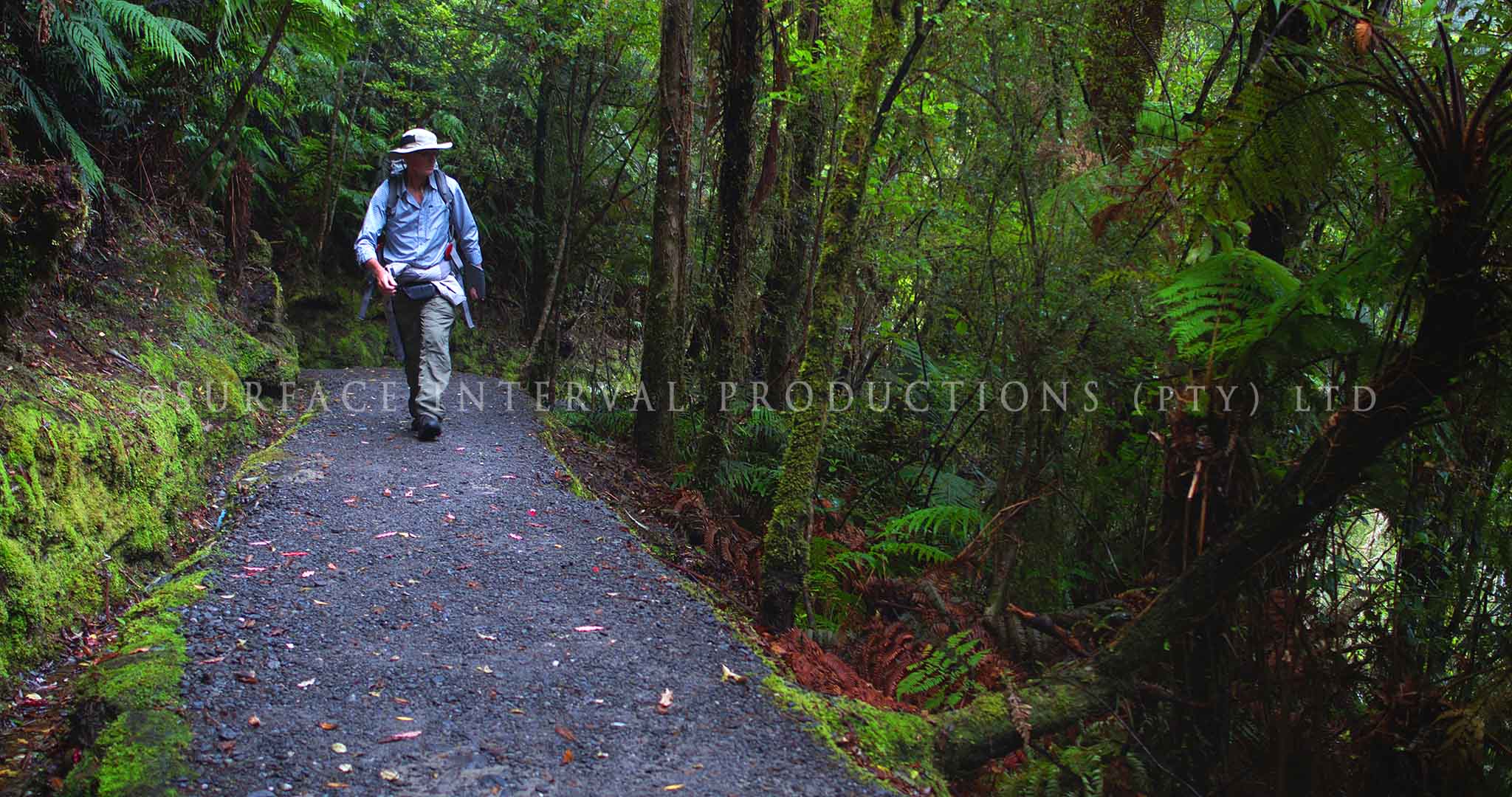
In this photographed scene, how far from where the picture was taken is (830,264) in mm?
4629

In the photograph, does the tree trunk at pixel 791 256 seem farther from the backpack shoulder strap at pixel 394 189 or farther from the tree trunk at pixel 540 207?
the tree trunk at pixel 540 207

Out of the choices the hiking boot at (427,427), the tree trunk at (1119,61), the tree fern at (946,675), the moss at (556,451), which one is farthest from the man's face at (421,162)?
the tree fern at (946,675)

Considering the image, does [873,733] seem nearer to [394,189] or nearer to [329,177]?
[394,189]

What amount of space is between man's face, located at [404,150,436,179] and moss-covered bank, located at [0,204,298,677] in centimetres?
210

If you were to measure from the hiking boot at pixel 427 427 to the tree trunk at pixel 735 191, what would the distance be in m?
2.22

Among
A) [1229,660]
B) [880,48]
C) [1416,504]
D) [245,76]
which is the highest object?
[245,76]

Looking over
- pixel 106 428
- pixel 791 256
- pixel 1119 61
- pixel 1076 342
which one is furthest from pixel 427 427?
pixel 1119 61

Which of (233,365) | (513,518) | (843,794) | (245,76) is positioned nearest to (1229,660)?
(843,794)

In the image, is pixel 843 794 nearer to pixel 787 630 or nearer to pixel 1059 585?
pixel 787 630

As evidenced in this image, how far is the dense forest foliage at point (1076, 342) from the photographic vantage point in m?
3.44

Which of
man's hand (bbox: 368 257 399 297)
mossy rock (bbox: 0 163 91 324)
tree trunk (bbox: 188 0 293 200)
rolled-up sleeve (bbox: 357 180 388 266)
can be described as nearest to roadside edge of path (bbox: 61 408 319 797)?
mossy rock (bbox: 0 163 91 324)

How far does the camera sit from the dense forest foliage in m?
3.44

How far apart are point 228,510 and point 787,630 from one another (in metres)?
3.28

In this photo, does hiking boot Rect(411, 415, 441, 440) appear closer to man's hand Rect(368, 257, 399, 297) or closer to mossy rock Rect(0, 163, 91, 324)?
man's hand Rect(368, 257, 399, 297)
